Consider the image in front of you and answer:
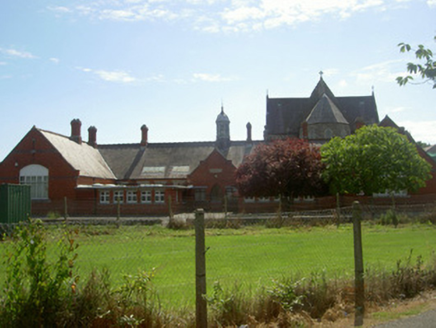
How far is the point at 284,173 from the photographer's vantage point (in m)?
33.8

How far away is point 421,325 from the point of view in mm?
6734

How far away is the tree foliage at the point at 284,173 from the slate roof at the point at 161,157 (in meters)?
15.0

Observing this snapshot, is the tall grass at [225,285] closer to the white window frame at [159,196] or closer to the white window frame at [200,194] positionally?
the white window frame at [159,196]

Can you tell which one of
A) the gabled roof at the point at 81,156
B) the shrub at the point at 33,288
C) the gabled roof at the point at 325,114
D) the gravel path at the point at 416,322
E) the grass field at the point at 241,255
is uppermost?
the gabled roof at the point at 325,114

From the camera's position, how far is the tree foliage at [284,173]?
33.8 m

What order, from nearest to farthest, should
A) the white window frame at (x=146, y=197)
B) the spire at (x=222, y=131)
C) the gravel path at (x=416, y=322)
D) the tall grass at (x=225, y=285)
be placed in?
1. the tall grass at (x=225, y=285)
2. the gravel path at (x=416, y=322)
3. the white window frame at (x=146, y=197)
4. the spire at (x=222, y=131)

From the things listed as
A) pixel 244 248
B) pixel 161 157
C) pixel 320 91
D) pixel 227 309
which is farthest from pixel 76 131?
pixel 227 309

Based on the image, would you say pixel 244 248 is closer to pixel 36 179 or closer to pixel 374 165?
pixel 374 165

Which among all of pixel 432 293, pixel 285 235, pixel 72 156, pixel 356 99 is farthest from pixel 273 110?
pixel 432 293

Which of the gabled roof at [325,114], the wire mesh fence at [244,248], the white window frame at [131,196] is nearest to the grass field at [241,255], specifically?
the wire mesh fence at [244,248]

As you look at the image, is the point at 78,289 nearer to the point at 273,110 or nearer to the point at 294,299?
the point at 294,299

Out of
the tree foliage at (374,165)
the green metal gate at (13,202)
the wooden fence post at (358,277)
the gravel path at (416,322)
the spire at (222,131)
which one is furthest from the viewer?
the spire at (222,131)

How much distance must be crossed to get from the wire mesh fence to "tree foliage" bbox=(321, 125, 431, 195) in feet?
25.2

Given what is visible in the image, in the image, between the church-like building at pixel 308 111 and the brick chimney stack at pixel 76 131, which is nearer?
the brick chimney stack at pixel 76 131
